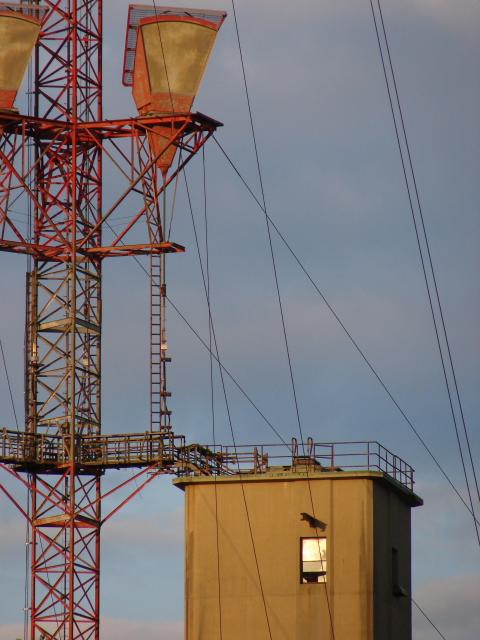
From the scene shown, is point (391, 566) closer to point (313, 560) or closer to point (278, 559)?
point (313, 560)

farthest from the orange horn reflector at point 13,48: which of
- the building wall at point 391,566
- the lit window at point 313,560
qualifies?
the lit window at point 313,560

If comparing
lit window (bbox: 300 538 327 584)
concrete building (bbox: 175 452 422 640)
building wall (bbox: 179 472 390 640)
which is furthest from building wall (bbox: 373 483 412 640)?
lit window (bbox: 300 538 327 584)

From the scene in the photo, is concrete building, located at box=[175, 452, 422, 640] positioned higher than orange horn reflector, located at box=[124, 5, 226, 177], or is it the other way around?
orange horn reflector, located at box=[124, 5, 226, 177]

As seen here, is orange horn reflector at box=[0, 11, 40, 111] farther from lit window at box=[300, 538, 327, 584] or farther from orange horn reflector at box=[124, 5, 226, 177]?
lit window at box=[300, 538, 327, 584]

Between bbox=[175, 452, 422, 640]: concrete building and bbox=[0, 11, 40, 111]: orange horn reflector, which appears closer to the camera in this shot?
bbox=[175, 452, 422, 640]: concrete building

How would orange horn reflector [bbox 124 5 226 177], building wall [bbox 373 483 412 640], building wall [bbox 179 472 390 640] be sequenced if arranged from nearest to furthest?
1. building wall [bbox 179 472 390 640]
2. building wall [bbox 373 483 412 640]
3. orange horn reflector [bbox 124 5 226 177]

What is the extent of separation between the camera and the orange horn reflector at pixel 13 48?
126938 millimetres

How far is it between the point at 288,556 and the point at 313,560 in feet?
3.36

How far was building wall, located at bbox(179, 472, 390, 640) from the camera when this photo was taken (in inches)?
4513

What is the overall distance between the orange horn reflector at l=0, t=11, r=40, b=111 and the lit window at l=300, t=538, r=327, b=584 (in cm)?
2544

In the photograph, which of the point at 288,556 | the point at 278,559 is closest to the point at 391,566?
the point at 288,556

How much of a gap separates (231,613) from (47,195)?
23.4 m

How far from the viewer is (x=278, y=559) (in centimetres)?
11544

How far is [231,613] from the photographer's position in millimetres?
115250
